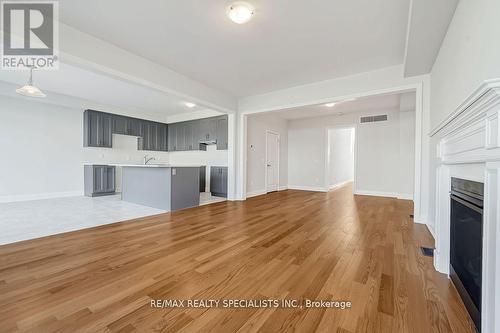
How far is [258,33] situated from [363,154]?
522cm

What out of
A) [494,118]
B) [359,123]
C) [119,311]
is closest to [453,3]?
[494,118]

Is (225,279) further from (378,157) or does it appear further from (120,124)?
(120,124)

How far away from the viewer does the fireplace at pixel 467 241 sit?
1260mm

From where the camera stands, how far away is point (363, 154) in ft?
20.9

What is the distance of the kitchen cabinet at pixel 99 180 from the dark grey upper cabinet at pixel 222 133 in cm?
324

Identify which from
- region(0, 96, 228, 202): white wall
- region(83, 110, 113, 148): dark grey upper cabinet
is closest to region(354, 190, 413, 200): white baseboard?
region(83, 110, 113, 148): dark grey upper cabinet

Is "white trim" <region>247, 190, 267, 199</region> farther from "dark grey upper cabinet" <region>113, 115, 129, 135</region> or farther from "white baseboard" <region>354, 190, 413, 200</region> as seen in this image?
"dark grey upper cabinet" <region>113, 115, 129, 135</region>

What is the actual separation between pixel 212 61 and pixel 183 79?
895mm

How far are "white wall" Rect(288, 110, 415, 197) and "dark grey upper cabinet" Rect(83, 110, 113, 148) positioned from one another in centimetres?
607

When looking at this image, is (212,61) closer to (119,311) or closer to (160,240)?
(160,240)

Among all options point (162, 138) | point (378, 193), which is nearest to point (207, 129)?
point (162, 138)

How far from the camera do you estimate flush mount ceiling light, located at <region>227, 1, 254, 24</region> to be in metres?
2.22

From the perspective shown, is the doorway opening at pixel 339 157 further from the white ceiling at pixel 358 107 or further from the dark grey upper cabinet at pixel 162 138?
the dark grey upper cabinet at pixel 162 138

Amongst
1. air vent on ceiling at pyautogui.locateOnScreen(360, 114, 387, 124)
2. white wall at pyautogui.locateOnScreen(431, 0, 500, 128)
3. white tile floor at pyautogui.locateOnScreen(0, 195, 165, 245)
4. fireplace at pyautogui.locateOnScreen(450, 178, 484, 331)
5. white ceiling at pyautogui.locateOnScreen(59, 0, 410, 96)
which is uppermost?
white ceiling at pyautogui.locateOnScreen(59, 0, 410, 96)
